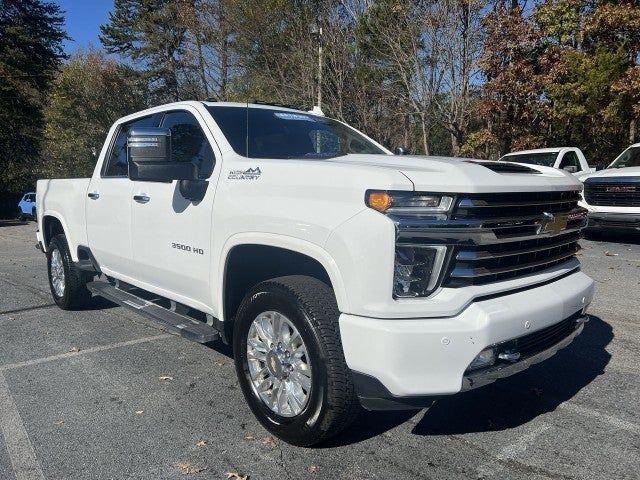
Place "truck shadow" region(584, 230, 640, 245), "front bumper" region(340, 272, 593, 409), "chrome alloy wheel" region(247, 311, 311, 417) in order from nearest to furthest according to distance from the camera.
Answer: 1. "front bumper" region(340, 272, 593, 409)
2. "chrome alloy wheel" region(247, 311, 311, 417)
3. "truck shadow" region(584, 230, 640, 245)

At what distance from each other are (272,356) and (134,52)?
39471mm

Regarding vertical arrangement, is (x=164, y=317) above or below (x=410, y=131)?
below

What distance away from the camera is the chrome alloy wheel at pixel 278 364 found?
308 cm

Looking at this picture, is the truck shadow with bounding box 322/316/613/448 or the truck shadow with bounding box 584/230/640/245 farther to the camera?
the truck shadow with bounding box 584/230/640/245

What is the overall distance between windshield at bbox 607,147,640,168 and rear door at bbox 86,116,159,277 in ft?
32.6

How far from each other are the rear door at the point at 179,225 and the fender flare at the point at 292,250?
0.60 ft

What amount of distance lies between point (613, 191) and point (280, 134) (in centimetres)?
820

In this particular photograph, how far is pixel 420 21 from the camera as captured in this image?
53.9 ft

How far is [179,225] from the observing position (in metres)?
3.95

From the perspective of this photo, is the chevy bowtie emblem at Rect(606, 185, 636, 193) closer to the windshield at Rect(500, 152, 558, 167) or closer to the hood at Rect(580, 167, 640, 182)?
the hood at Rect(580, 167, 640, 182)

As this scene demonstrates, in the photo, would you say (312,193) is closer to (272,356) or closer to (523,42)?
(272,356)

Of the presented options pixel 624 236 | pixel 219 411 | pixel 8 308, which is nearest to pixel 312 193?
pixel 219 411

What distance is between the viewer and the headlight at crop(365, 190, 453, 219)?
265 centimetres

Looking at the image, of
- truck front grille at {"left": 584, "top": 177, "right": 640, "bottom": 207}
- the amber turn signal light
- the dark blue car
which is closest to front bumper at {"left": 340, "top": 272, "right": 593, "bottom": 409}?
the amber turn signal light
